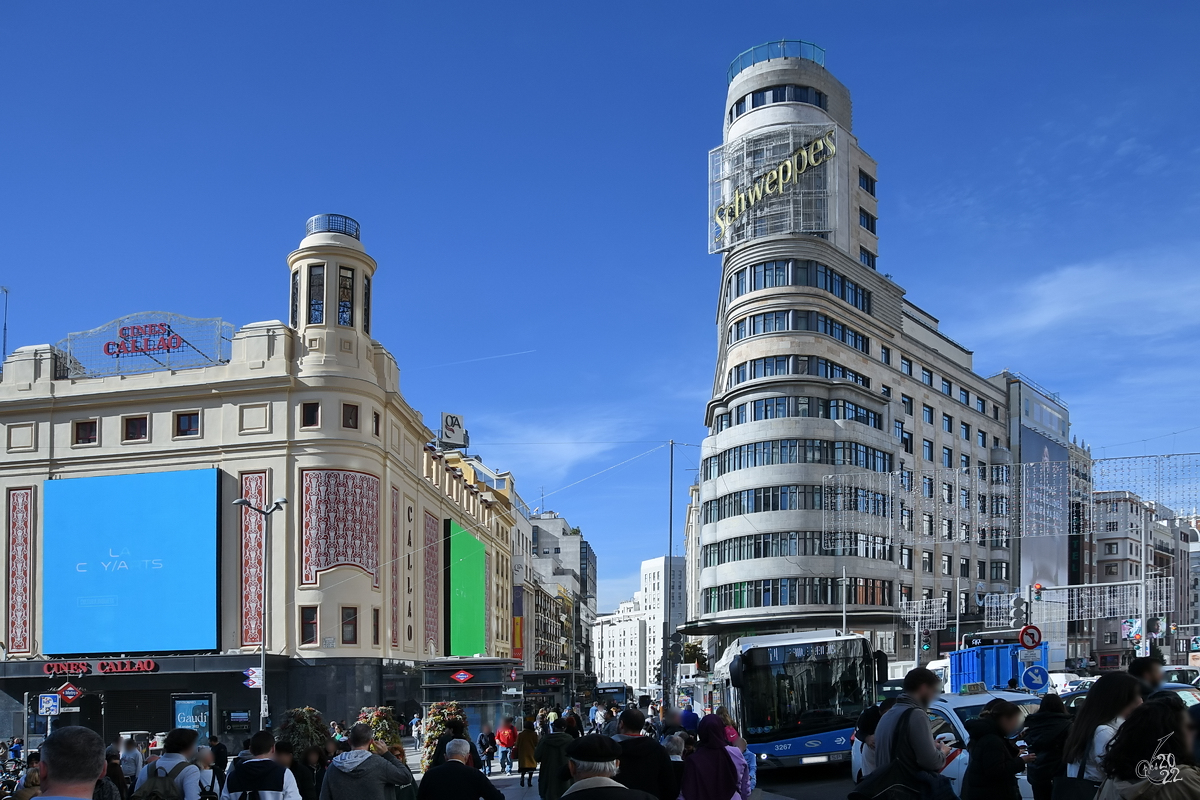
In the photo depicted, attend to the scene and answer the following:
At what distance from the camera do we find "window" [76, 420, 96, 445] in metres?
51.1

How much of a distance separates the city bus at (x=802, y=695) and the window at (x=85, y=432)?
1393 inches

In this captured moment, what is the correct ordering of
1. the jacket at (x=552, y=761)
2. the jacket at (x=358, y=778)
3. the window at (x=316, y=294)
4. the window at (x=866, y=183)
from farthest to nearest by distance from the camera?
the window at (x=866, y=183), the window at (x=316, y=294), the jacket at (x=552, y=761), the jacket at (x=358, y=778)

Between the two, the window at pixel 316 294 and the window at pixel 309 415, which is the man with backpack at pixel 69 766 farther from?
the window at pixel 316 294

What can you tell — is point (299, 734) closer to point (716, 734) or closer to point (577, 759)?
point (716, 734)

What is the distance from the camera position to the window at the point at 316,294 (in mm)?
50281

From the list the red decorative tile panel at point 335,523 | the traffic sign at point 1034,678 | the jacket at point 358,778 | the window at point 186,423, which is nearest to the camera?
the jacket at point 358,778

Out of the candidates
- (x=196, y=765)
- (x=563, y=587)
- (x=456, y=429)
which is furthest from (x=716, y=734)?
(x=563, y=587)

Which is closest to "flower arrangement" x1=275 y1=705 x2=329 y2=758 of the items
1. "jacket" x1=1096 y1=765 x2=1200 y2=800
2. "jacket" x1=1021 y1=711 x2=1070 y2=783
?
"jacket" x1=1021 y1=711 x2=1070 y2=783

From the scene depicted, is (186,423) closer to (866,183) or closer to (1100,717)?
(866,183)

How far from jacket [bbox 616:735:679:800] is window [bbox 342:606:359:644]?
41286 mm

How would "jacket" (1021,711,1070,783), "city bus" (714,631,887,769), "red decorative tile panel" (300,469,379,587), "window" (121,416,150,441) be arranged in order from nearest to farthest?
"jacket" (1021,711,1070,783)
"city bus" (714,631,887,769)
"red decorative tile panel" (300,469,379,587)
"window" (121,416,150,441)

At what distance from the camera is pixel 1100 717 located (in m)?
6.45

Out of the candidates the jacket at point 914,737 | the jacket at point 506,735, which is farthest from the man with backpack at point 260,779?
the jacket at point 506,735

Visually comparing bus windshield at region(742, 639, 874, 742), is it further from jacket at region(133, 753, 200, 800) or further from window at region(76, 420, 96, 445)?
window at region(76, 420, 96, 445)
